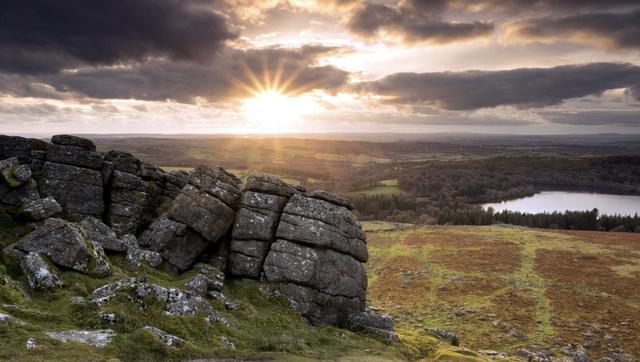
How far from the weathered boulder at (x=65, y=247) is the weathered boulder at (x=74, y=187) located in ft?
17.0

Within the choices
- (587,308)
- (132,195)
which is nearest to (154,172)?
(132,195)

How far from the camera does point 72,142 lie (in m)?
29.0

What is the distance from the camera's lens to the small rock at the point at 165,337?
17312 millimetres

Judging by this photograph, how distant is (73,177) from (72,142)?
2.95m

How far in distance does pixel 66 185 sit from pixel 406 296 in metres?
54.6

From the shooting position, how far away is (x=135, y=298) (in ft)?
63.8

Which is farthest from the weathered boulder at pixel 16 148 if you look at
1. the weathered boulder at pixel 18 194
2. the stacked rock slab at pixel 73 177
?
the weathered boulder at pixel 18 194

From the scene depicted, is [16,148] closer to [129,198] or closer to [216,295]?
[129,198]

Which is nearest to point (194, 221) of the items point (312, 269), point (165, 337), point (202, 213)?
point (202, 213)

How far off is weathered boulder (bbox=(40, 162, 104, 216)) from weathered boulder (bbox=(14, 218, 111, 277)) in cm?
518

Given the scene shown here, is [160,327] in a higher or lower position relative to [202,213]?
lower

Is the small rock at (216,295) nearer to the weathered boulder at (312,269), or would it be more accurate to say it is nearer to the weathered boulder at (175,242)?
the weathered boulder at (175,242)

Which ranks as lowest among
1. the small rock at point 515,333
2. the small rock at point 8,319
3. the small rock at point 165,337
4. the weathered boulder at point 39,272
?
the small rock at point 515,333

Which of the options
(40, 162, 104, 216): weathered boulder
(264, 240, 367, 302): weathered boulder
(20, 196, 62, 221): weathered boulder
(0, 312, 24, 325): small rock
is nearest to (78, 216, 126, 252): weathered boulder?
(40, 162, 104, 216): weathered boulder
